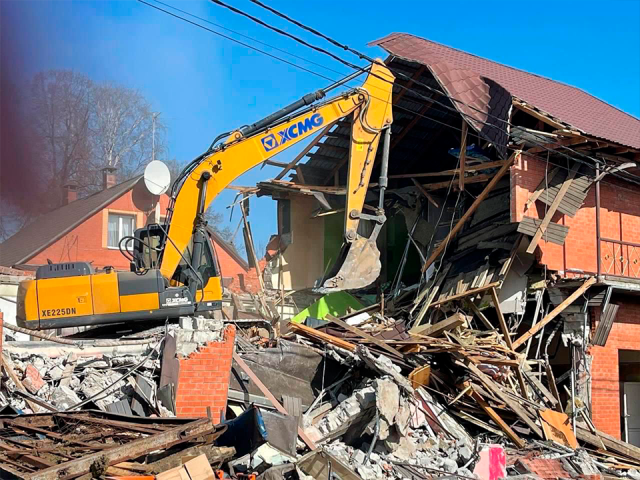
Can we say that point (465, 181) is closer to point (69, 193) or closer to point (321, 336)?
point (321, 336)

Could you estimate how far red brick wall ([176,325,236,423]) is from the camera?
9.75m

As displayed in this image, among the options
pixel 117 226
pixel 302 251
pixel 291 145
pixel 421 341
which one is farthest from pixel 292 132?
pixel 117 226

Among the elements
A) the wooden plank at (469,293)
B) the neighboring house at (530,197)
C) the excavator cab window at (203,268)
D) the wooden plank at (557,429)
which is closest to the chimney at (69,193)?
the neighboring house at (530,197)

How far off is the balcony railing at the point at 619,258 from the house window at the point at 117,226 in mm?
16388

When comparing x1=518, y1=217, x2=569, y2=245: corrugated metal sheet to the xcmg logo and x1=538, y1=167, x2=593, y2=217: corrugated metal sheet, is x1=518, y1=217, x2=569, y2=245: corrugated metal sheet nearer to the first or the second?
x1=538, y1=167, x2=593, y2=217: corrugated metal sheet

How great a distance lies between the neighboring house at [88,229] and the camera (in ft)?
80.9

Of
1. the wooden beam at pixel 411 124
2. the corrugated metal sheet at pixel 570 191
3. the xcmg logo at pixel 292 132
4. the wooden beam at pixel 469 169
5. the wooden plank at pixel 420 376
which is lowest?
the wooden plank at pixel 420 376

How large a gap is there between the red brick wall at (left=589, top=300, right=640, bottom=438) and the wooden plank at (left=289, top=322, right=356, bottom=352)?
5317 millimetres

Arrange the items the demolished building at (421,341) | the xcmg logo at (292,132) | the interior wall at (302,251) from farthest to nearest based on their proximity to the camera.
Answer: the interior wall at (302,251) → the xcmg logo at (292,132) → the demolished building at (421,341)

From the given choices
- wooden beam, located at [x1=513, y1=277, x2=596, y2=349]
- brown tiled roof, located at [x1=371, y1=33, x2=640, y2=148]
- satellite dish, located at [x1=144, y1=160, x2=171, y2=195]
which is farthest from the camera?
satellite dish, located at [x1=144, y1=160, x2=171, y2=195]

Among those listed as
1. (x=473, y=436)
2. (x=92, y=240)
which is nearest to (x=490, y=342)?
(x=473, y=436)

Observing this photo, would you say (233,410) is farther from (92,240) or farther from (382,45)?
(92,240)

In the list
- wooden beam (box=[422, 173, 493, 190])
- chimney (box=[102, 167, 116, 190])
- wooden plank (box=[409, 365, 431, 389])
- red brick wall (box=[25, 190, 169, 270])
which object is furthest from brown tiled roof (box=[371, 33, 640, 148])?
chimney (box=[102, 167, 116, 190])

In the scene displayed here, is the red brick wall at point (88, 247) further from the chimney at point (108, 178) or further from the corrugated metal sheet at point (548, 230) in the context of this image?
the corrugated metal sheet at point (548, 230)
